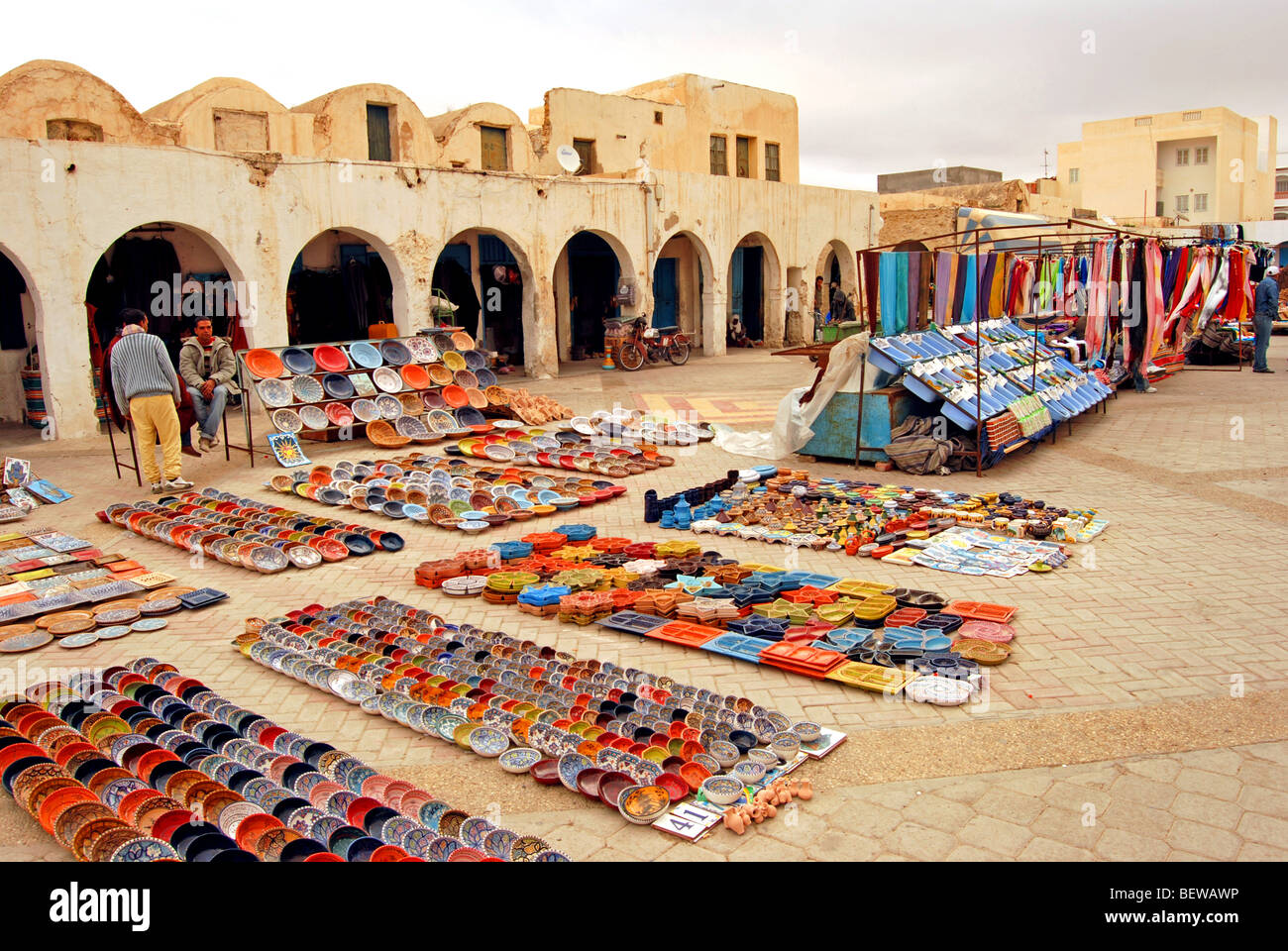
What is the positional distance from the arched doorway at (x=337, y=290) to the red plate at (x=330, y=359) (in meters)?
4.95

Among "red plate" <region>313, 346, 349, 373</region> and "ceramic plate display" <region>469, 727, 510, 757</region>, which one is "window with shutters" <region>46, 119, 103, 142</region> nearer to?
"red plate" <region>313, 346, 349, 373</region>

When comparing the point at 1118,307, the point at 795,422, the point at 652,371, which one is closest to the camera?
the point at 795,422

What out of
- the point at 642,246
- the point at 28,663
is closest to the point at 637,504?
the point at 28,663

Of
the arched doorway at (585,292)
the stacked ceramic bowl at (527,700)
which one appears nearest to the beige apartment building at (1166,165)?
the arched doorway at (585,292)

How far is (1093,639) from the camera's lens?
5.29 m

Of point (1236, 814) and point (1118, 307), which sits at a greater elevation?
point (1118, 307)

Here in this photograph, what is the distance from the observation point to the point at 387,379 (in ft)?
41.1

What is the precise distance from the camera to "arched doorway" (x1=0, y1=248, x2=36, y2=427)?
14156 millimetres

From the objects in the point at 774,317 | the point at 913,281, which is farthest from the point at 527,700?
the point at 774,317

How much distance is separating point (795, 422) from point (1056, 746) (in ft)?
22.4

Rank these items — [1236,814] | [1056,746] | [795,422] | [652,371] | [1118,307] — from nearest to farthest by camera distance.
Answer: [1236,814] → [1056,746] → [795,422] → [1118,307] → [652,371]

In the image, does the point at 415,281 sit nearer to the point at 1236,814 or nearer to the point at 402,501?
the point at 402,501

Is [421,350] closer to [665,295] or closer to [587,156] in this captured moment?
[665,295]

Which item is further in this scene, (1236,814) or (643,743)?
(643,743)
